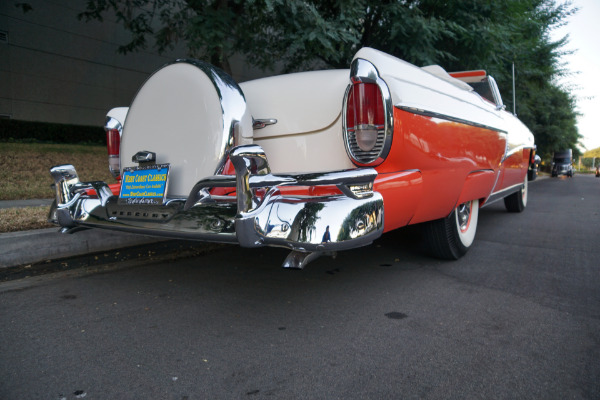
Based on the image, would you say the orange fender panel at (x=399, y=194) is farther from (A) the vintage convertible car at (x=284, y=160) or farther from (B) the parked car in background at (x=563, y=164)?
(B) the parked car in background at (x=563, y=164)

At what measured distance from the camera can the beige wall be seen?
1091 centimetres

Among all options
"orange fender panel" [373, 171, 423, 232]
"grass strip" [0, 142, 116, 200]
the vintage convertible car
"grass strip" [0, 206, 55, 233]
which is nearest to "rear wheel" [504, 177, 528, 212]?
the vintage convertible car

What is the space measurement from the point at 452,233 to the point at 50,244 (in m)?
3.26

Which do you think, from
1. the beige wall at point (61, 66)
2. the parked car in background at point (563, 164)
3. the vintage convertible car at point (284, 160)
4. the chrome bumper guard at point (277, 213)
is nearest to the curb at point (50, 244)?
the vintage convertible car at point (284, 160)

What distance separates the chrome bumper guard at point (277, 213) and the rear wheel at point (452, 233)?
54.7 inches

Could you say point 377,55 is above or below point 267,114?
above

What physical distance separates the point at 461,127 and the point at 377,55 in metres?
1.05

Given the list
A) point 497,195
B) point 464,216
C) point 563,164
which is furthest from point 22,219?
point 563,164

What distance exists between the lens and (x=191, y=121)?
93.0 inches

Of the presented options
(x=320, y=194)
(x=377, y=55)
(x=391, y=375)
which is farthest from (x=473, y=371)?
(x=377, y=55)

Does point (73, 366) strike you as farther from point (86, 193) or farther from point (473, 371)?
point (473, 371)

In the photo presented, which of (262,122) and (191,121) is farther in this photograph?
(262,122)

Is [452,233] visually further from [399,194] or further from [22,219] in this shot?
[22,219]

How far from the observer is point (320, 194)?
6.79 feet
